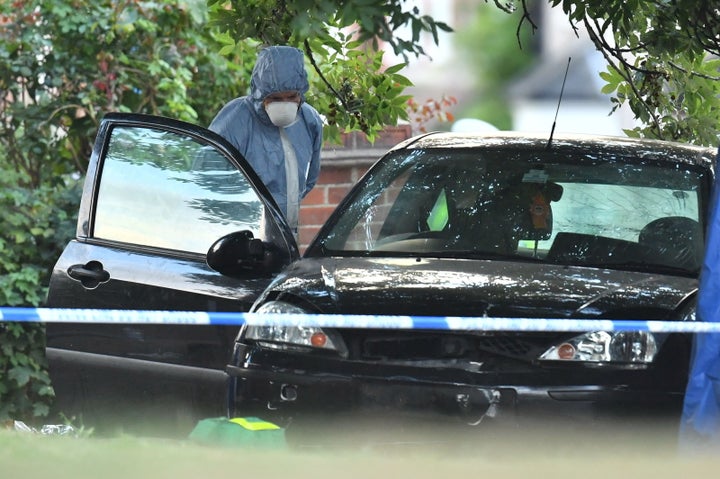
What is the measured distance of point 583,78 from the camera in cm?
4550

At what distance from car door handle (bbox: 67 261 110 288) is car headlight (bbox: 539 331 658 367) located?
2230 mm

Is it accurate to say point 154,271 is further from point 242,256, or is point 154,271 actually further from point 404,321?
point 404,321

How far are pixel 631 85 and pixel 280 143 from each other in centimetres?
196

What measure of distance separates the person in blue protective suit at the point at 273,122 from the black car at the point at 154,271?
3.59 feet

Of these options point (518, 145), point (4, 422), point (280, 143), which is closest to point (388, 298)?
point (518, 145)

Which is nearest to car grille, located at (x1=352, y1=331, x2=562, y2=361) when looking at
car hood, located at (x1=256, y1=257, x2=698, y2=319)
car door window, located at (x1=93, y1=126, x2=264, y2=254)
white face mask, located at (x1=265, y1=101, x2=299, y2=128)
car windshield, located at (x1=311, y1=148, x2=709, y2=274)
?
car hood, located at (x1=256, y1=257, x2=698, y2=319)

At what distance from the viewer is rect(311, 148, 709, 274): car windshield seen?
6.39 metres

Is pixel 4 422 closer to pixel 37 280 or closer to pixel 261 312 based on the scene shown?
pixel 37 280

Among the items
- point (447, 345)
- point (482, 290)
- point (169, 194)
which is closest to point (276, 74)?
point (169, 194)

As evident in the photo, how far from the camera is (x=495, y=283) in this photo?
5.88 meters

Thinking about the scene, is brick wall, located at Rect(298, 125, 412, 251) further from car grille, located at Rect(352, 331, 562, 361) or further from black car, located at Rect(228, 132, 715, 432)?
car grille, located at Rect(352, 331, 562, 361)

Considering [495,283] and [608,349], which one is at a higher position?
[495,283]

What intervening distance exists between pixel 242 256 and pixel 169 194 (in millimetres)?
728

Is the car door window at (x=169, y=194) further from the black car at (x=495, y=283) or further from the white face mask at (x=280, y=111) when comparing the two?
the white face mask at (x=280, y=111)
